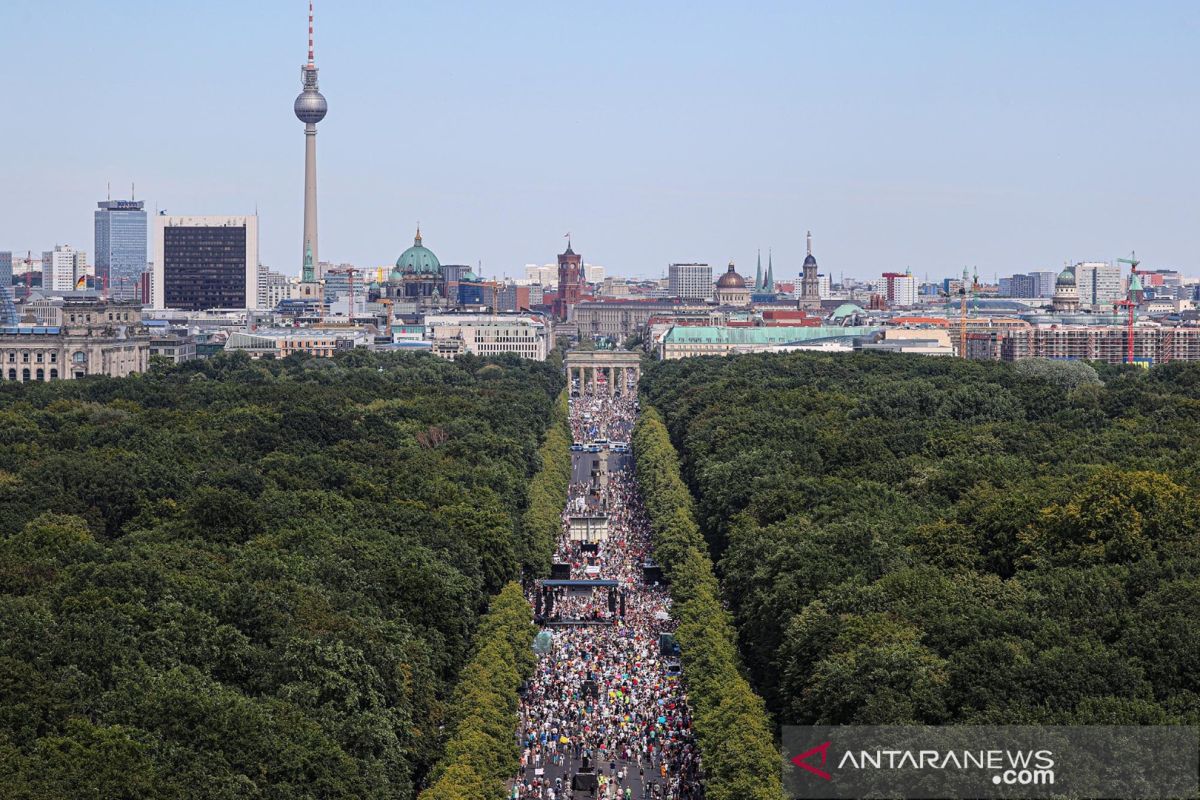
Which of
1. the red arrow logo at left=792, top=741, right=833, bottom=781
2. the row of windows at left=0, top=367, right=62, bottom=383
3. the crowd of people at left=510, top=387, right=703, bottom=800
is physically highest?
the row of windows at left=0, top=367, right=62, bottom=383

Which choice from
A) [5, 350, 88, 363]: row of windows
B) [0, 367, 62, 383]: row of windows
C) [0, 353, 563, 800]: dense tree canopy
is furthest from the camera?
[5, 350, 88, 363]: row of windows

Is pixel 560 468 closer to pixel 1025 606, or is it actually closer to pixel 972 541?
pixel 972 541

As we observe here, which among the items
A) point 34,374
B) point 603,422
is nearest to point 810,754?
point 603,422

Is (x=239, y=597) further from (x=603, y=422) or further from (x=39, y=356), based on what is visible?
(x=39, y=356)

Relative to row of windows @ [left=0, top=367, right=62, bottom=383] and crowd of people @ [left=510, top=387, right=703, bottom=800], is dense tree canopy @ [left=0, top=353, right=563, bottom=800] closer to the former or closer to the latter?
crowd of people @ [left=510, top=387, right=703, bottom=800]

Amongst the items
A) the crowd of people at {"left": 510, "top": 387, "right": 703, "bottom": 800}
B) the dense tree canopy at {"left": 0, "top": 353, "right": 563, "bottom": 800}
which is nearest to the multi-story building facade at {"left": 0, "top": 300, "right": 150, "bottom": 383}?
the dense tree canopy at {"left": 0, "top": 353, "right": 563, "bottom": 800}
